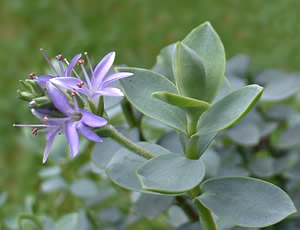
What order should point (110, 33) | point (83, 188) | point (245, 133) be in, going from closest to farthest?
point (245, 133) → point (83, 188) → point (110, 33)

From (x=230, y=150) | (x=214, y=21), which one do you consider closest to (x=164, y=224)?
(x=230, y=150)

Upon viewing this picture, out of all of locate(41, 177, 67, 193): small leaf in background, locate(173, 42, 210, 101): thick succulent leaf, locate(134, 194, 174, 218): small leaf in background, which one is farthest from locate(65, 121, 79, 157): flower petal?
locate(41, 177, 67, 193): small leaf in background

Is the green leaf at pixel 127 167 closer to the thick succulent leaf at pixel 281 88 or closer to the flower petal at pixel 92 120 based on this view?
the flower petal at pixel 92 120

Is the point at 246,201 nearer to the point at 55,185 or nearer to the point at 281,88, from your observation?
the point at 281,88

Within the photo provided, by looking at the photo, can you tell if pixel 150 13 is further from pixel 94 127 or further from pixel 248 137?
pixel 94 127

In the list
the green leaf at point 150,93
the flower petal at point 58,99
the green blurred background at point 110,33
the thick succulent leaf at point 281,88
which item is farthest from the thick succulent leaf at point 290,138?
the green blurred background at point 110,33

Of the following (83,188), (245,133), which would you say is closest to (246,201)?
(245,133)

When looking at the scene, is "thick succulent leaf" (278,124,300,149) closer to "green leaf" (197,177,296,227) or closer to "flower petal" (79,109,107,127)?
"green leaf" (197,177,296,227)
